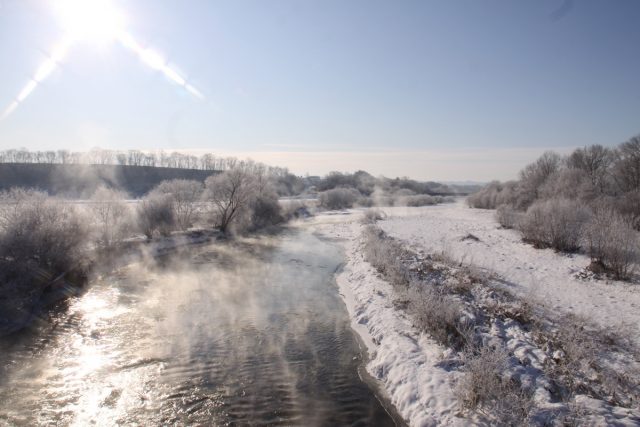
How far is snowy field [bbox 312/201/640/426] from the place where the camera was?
7.74 m

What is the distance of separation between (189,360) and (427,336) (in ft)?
22.4

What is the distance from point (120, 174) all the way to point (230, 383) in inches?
3941

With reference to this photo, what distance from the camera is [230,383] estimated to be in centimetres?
880

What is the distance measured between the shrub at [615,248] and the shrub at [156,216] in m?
29.2

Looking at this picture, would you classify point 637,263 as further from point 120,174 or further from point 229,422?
point 120,174

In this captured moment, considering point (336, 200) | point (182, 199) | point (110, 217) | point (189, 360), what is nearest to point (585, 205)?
point (189, 360)

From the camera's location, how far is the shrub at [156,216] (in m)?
29.3

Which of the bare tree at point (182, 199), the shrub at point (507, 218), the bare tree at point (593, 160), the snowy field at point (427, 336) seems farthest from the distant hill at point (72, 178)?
the bare tree at point (593, 160)

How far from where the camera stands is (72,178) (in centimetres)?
7838

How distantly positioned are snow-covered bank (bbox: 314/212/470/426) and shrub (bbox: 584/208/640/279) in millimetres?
10187

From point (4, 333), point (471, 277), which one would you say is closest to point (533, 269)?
point (471, 277)

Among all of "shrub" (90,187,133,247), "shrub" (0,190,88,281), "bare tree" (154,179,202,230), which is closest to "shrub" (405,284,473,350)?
"shrub" (0,190,88,281)

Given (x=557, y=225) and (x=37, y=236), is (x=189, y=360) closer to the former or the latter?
(x=37, y=236)

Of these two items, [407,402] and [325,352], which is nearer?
[407,402]
